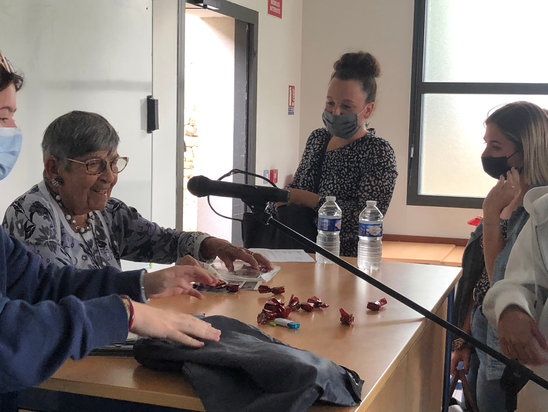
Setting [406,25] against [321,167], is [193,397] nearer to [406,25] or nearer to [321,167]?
[321,167]

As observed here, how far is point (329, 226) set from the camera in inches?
101

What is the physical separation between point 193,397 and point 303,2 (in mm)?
4696

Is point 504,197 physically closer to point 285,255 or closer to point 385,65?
point 285,255

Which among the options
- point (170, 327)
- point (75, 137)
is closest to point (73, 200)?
point (75, 137)

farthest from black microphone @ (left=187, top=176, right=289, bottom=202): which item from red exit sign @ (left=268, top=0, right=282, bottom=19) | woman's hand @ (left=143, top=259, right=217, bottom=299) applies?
red exit sign @ (left=268, top=0, right=282, bottom=19)

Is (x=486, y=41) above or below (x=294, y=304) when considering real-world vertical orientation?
above

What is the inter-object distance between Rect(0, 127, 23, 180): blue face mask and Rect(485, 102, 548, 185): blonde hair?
4.99 feet

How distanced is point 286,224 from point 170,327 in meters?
1.57

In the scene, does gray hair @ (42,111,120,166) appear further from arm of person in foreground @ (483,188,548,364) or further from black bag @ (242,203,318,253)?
arm of person in foreground @ (483,188,548,364)

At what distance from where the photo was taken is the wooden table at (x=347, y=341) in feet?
4.23

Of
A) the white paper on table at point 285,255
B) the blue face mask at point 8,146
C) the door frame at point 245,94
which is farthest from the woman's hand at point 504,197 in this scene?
the door frame at point 245,94

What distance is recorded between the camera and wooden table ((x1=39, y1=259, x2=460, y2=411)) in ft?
4.23

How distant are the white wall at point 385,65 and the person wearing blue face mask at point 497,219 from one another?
288 centimetres

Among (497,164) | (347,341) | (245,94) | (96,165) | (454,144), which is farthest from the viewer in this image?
(454,144)
